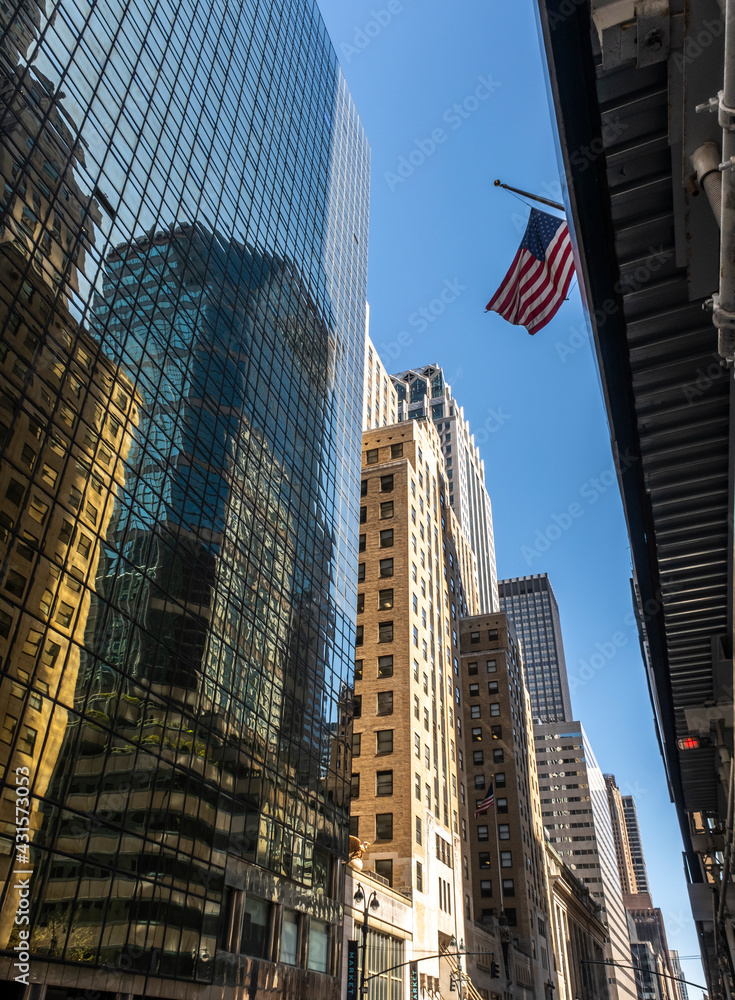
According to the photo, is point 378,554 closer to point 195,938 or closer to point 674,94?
point 195,938

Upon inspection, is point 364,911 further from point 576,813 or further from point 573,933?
point 576,813

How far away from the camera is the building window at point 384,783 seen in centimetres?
5547

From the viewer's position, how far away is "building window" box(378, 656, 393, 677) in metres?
60.7

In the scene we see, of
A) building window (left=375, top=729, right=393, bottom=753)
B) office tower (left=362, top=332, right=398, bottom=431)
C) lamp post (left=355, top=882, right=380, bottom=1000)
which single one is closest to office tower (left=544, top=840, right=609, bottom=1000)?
building window (left=375, top=729, right=393, bottom=753)

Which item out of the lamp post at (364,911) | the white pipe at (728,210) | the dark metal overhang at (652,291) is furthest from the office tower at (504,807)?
the white pipe at (728,210)

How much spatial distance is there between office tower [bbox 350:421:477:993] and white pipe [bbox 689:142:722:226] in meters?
51.0

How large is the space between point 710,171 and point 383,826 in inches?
2083

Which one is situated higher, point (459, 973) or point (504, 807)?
point (504, 807)

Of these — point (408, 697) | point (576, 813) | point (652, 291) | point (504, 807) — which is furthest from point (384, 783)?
point (576, 813)

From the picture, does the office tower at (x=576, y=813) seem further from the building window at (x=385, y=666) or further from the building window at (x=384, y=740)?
the building window at (x=384, y=740)

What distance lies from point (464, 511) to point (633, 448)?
6132 inches

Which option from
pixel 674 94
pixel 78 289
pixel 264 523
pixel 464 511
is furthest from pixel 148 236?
pixel 464 511

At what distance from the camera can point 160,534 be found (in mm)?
31031

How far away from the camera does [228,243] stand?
40.3 metres
